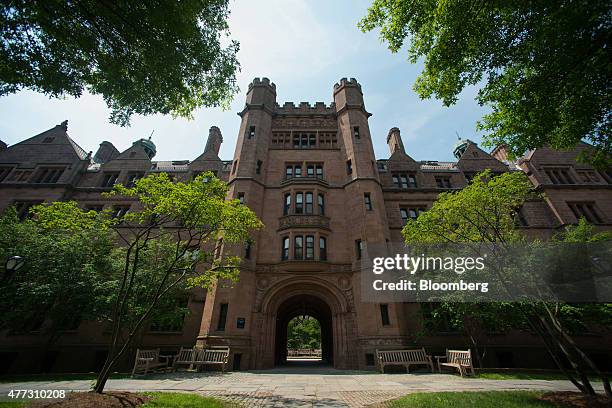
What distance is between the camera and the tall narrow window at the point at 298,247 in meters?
19.0

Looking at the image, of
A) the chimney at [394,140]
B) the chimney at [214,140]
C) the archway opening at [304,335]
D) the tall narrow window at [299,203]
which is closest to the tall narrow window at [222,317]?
the tall narrow window at [299,203]

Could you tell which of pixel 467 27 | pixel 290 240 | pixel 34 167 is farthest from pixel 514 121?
pixel 34 167

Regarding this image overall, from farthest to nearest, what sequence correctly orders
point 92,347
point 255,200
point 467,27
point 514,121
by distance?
point 255,200
point 92,347
point 514,121
point 467,27

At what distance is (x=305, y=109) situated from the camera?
28219 mm

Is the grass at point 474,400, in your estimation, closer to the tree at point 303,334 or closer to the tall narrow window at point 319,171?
the tall narrow window at point 319,171

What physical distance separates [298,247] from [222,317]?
6.85 metres

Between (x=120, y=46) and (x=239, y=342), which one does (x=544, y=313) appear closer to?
(x=239, y=342)

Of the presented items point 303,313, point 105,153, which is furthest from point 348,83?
point 105,153

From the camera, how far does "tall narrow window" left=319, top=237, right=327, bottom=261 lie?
1934 cm

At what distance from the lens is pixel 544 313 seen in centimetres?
1392

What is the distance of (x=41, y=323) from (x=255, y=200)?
1802 centimetres

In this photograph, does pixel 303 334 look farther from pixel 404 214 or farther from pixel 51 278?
pixel 51 278

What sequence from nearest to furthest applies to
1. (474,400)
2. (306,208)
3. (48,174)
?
(474,400) → (306,208) → (48,174)

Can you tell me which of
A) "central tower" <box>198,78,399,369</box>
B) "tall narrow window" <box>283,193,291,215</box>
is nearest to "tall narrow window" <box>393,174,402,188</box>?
"central tower" <box>198,78,399,369</box>
